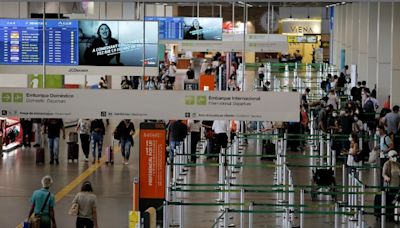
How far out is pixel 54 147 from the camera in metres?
27.6

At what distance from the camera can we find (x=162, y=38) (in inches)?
1372

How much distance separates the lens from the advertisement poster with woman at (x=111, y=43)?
78.7 feet

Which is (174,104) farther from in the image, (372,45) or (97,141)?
(372,45)

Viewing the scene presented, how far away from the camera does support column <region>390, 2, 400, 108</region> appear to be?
33.6 m

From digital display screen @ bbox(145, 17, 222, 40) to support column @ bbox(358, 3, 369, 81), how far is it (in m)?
10.6

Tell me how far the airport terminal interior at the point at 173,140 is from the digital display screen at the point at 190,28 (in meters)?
0.04

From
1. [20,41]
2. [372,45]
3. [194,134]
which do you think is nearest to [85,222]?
[20,41]

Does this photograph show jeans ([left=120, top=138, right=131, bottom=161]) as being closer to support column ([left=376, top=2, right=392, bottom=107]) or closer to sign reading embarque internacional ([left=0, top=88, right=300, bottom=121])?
sign reading embarque internacional ([left=0, top=88, right=300, bottom=121])

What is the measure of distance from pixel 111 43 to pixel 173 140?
262 cm

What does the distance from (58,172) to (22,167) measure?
4.42ft

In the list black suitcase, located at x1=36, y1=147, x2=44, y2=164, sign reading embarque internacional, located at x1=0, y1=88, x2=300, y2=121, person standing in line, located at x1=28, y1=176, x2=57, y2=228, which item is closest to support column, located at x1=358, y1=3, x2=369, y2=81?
black suitcase, located at x1=36, y1=147, x2=44, y2=164

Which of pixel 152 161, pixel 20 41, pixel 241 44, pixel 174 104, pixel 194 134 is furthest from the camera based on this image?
pixel 241 44

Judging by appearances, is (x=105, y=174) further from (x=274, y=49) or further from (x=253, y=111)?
(x=274, y=49)

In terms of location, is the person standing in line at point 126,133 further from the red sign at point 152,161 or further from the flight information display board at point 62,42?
the red sign at point 152,161
